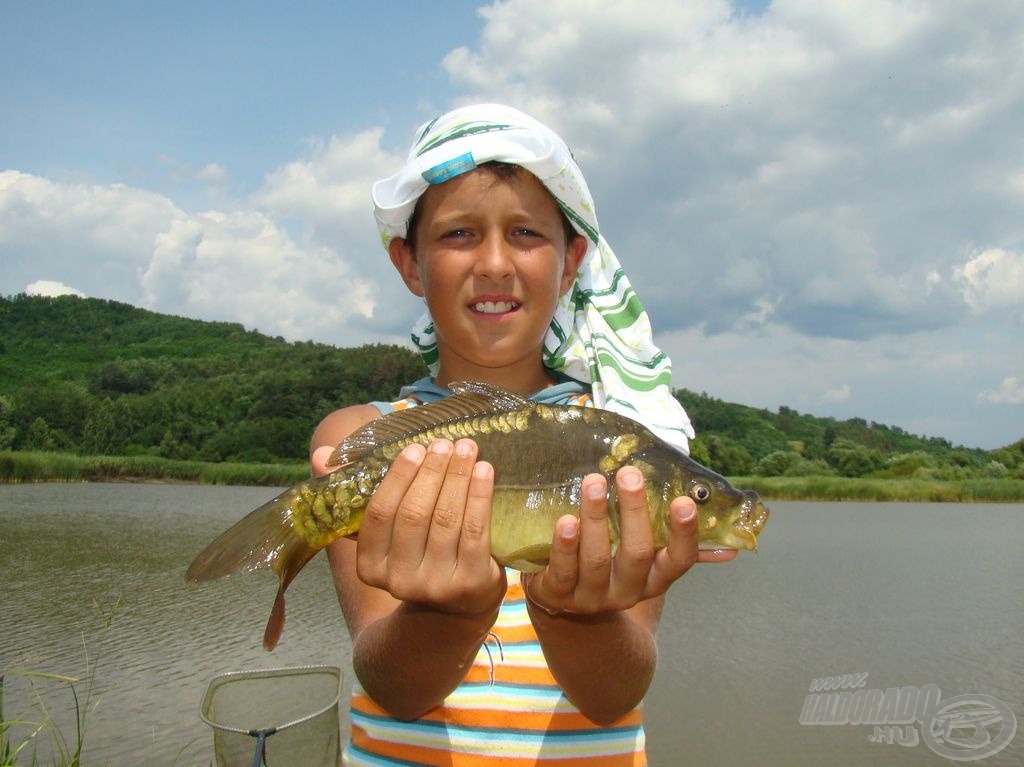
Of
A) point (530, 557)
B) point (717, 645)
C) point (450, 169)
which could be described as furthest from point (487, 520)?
point (717, 645)

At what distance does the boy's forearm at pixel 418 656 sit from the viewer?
1.94 meters

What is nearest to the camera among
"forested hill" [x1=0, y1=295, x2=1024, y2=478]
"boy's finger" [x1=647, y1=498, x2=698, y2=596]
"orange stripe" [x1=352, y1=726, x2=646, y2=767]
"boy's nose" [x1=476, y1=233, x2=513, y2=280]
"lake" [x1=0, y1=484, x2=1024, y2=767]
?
"boy's finger" [x1=647, y1=498, x2=698, y2=596]

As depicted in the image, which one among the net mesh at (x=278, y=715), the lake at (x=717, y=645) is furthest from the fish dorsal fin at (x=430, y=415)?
the lake at (x=717, y=645)

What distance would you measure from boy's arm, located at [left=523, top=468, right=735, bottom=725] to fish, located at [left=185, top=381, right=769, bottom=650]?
0.06 metres

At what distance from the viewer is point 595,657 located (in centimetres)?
198

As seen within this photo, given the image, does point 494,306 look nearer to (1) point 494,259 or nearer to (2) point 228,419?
(1) point 494,259

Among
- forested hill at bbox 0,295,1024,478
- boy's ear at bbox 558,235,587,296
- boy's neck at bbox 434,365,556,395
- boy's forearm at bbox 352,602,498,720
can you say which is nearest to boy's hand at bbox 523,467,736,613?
boy's forearm at bbox 352,602,498,720

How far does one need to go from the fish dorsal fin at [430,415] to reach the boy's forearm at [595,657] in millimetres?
534

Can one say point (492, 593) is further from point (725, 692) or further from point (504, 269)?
point (725, 692)

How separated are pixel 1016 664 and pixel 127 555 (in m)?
16.5

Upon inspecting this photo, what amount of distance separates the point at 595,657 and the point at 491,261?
1154mm

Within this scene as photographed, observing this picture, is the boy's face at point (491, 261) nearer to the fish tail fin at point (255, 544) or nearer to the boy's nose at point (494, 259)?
the boy's nose at point (494, 259)

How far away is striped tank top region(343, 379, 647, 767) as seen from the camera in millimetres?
2123

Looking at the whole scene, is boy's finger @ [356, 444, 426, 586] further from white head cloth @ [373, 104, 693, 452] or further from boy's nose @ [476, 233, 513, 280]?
white head cloth @ [373, 104, 693, 452]
